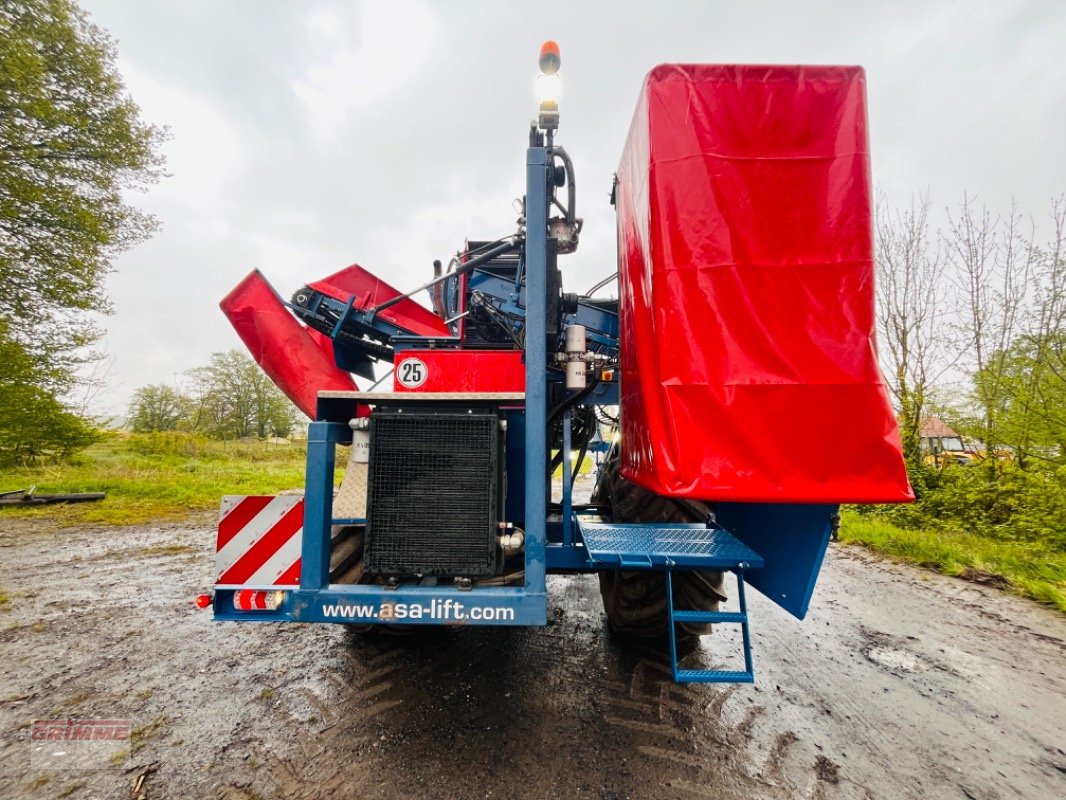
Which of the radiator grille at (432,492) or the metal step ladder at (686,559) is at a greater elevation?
the radiator grille at (432,492)

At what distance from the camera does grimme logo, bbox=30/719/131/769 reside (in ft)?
6.61

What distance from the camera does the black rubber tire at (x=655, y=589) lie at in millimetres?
2518

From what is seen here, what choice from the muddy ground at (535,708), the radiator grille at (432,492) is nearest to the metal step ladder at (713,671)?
the muddy ground at (535,708)

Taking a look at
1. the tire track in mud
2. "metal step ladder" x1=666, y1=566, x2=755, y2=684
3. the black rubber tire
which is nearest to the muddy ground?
the tire track in mud

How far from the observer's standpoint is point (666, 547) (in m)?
2.19

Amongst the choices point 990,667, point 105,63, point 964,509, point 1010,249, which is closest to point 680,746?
point 990,667

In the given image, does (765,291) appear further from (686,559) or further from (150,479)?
(150,479)

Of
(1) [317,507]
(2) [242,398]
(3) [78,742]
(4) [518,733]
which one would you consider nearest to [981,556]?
(4) [518,733]

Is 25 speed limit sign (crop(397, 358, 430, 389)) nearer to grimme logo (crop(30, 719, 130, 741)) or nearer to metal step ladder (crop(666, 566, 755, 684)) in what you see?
metal step ladder (crop(666, 566, 755, 684))

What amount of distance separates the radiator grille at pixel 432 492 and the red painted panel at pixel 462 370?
656mm

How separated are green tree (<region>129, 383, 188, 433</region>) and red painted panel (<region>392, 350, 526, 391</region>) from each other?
35.4 meters

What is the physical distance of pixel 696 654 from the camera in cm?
310

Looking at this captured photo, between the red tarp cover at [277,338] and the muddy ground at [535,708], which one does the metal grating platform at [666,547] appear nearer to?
the muddy ground at [535,708]

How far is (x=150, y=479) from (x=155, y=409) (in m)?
25.4
